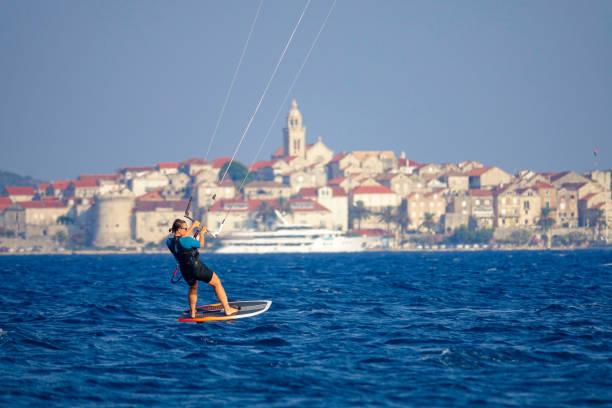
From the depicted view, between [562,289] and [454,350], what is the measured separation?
17.1 meters

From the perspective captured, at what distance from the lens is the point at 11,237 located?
15938 cm

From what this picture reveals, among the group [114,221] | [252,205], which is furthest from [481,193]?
[114,221]

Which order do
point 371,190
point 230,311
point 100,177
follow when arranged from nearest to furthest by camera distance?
point 230,311, point 371,190, point 100,177

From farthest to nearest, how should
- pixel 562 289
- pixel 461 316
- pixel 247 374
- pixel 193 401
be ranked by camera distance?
1. pixel 562 289
2. pixel 461 316
3. pixel 247 374
4. pixel 193 401

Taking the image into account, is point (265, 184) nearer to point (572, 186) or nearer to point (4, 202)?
point (4, 202)

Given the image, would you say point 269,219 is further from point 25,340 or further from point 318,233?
point 25,340

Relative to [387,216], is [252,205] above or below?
above

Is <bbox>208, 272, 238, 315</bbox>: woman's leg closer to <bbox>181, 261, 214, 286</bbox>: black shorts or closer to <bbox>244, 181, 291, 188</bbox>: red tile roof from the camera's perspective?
<bbox>181, 261, 214, 286</bbox>: black shorts

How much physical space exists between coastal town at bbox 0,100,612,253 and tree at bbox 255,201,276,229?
0.20 meters

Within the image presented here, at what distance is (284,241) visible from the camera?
135 meters

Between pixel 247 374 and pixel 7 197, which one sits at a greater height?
pixel 7 197

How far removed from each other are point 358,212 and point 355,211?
80 cm

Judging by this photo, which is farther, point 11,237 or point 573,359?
point 11,237

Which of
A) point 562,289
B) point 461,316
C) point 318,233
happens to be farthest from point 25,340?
point 318,233
